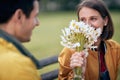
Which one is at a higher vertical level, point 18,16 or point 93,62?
point 18,16

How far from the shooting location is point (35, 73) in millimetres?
2846

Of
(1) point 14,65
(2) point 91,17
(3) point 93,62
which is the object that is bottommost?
(3) point 93,62

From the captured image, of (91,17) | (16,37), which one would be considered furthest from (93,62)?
(16,37)

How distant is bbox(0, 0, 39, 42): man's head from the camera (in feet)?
9.67

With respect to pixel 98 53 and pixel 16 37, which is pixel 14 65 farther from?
pixel 98 53

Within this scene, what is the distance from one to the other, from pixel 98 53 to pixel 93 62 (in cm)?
12

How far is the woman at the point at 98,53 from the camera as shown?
4648 mm

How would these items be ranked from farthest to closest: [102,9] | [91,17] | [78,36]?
[102,9], [91,17], [78,36]

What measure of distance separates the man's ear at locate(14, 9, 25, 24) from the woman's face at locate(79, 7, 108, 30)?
1.65 m

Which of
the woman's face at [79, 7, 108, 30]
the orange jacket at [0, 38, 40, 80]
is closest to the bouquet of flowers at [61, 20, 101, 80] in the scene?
the woman's face at [79, 7, 108, 30]

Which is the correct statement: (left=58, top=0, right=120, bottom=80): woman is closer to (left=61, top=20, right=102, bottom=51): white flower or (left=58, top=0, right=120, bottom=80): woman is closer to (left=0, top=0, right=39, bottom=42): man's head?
(left=61, top=20, right=102, bottom=51): white flower

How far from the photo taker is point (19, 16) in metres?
3.01

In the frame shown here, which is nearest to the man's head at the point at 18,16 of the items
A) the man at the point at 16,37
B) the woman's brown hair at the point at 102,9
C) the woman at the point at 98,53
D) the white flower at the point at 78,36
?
the man at the point at 16,37

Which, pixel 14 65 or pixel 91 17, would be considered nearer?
pixel 14 65
